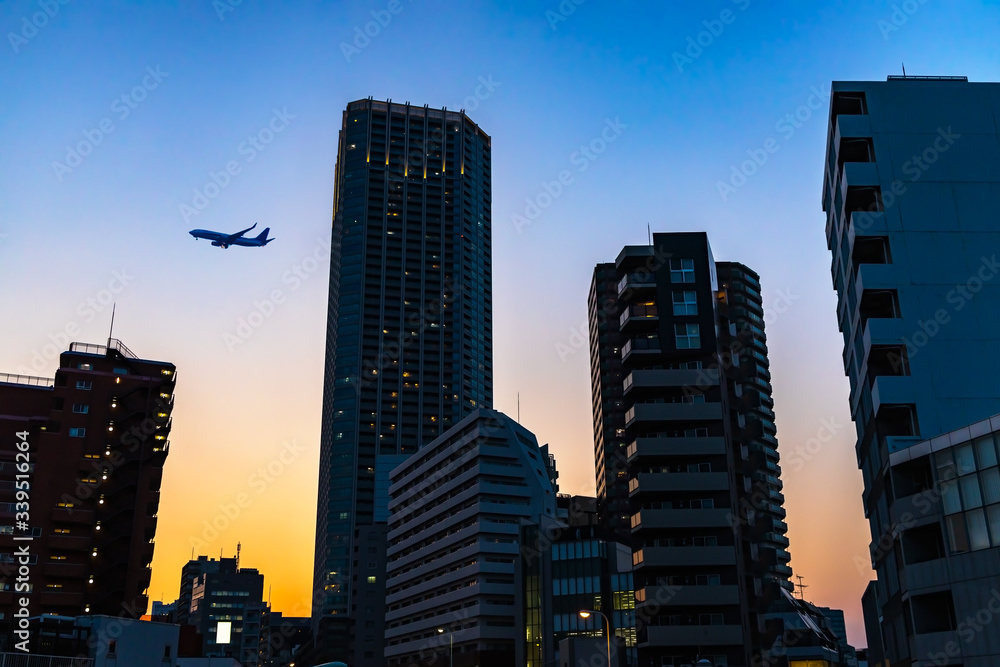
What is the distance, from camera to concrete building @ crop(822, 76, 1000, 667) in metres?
46.0

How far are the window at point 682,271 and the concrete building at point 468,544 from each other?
5863cm

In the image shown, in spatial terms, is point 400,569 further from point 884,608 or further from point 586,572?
point 884,608

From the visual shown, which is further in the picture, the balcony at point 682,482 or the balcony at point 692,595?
the balcony at point 682,482

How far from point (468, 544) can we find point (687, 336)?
235 ft

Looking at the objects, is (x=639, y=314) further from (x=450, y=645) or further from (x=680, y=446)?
(x=450, y=645)

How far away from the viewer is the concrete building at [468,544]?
465 feet

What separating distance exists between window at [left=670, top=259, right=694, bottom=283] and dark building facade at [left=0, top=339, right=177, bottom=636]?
69461mm

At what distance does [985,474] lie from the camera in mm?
43875

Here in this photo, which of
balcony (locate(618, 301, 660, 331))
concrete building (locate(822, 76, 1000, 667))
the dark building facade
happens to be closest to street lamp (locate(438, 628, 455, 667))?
the dark building facade

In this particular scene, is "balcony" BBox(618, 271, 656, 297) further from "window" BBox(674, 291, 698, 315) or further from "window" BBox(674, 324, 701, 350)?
"window" BBox(674, 324, 701, 350)

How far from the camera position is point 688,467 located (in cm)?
8831

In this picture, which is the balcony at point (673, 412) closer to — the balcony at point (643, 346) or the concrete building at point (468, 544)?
the balcony at point (643, 346)

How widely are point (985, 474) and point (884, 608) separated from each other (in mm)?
24261

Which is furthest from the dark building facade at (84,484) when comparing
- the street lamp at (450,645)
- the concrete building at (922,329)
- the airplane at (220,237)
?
the concrete building at (922,329)
